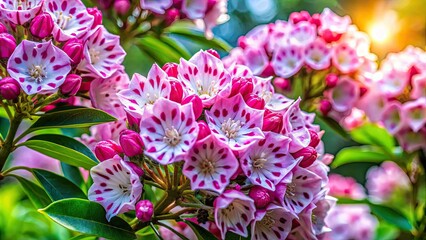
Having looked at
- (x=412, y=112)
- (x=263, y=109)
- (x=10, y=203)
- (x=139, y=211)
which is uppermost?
(x=263, y=109)

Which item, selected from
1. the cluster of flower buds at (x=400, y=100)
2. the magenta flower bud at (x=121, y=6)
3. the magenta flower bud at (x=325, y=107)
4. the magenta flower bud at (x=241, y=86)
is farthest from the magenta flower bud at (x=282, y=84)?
the magenta flower bud at (x=241, y=86)

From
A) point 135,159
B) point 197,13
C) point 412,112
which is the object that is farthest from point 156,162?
point 412,112

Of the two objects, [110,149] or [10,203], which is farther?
[10,203]

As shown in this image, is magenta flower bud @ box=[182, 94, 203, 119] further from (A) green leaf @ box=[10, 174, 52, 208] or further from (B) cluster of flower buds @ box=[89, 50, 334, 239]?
(A) green leaf @ box=[10, 174, 52, 208]

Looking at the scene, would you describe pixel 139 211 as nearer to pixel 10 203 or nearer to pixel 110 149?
pixel 110 149

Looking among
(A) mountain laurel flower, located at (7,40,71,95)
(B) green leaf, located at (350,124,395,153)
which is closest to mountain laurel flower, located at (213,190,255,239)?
(A) mountain laurel flower, located at (7,40,71,95)

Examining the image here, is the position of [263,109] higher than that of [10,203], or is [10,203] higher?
[263,109]
